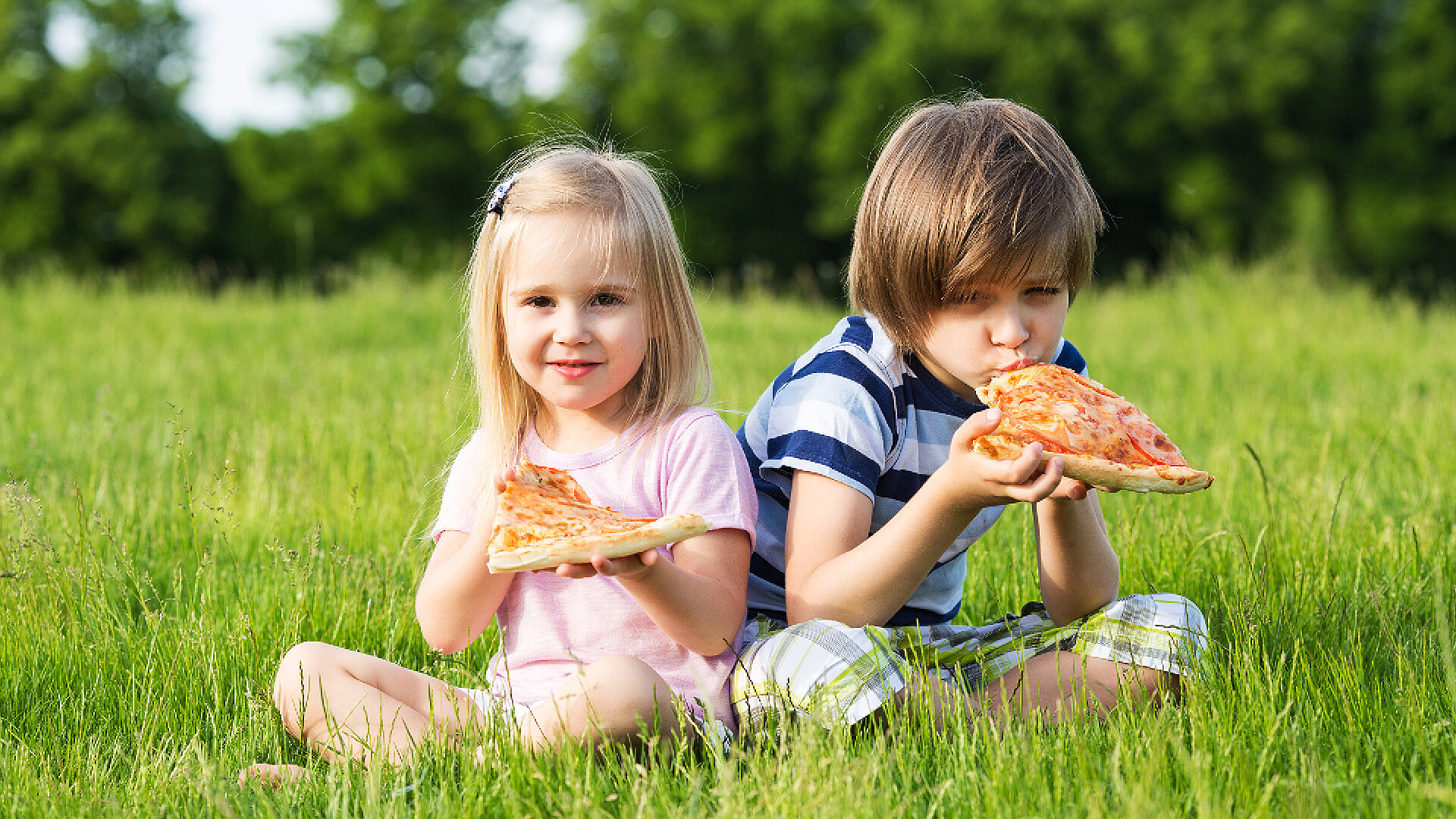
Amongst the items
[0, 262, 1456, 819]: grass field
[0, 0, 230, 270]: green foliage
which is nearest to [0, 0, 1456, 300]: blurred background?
[0, 0, 230, 270]: green foliage

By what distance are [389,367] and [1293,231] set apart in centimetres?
2697

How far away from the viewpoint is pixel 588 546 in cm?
199

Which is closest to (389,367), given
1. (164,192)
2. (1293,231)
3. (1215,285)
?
(1215,285)

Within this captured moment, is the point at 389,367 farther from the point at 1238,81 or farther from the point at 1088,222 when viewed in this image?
the point at 1238,81

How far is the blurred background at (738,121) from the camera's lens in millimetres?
29562

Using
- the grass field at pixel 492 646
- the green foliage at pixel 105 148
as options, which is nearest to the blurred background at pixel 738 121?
the green foliage at pixel 105 148

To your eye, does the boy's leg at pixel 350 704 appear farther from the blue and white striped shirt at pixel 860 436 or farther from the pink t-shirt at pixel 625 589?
the blue and white striped shirt at pixel 860 436

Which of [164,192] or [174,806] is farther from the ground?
[164,192]

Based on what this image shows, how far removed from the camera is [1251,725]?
2086mm

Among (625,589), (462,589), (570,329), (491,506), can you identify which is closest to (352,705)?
(462,589)

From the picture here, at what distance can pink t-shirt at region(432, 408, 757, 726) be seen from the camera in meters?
2.36

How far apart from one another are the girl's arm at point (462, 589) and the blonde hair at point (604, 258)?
177 millimetres

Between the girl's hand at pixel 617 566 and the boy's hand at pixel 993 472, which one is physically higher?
the boy's hand at pixel 993 472

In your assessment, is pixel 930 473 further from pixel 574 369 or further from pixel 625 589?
pixel 574 369
